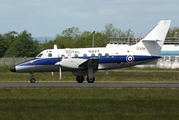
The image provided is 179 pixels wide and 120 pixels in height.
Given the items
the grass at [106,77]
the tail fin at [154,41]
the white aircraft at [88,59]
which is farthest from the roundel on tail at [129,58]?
the grass at [106,77]

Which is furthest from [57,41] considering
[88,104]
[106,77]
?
[88,104]

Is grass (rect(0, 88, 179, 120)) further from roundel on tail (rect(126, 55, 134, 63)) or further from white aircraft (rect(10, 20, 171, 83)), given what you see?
roundel on tail (rect(126, 55, 134, 63))

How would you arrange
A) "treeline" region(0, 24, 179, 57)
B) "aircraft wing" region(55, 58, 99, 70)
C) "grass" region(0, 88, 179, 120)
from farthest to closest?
"treeline" region(0, 24, 179, 57)
"aircraft wing" region(55, 58, 99, 70)
"grass" region(0, 88, 179, 120)

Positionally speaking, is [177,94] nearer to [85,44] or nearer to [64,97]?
[64,97]

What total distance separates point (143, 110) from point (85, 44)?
90.0m

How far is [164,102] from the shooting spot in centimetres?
2291

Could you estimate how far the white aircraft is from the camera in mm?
37062

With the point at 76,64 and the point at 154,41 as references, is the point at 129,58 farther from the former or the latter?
the point at 76,64

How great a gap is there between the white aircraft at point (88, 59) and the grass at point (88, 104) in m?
8.62

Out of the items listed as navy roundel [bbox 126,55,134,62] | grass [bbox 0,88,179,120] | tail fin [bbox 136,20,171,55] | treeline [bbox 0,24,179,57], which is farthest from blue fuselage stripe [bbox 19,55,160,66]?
treeline [bbox 0,24,179,57]

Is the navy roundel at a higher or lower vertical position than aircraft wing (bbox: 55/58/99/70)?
higher

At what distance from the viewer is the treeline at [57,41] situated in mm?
95250

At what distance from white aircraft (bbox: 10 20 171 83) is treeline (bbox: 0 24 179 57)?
37.8m

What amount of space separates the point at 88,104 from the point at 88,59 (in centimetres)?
1498
